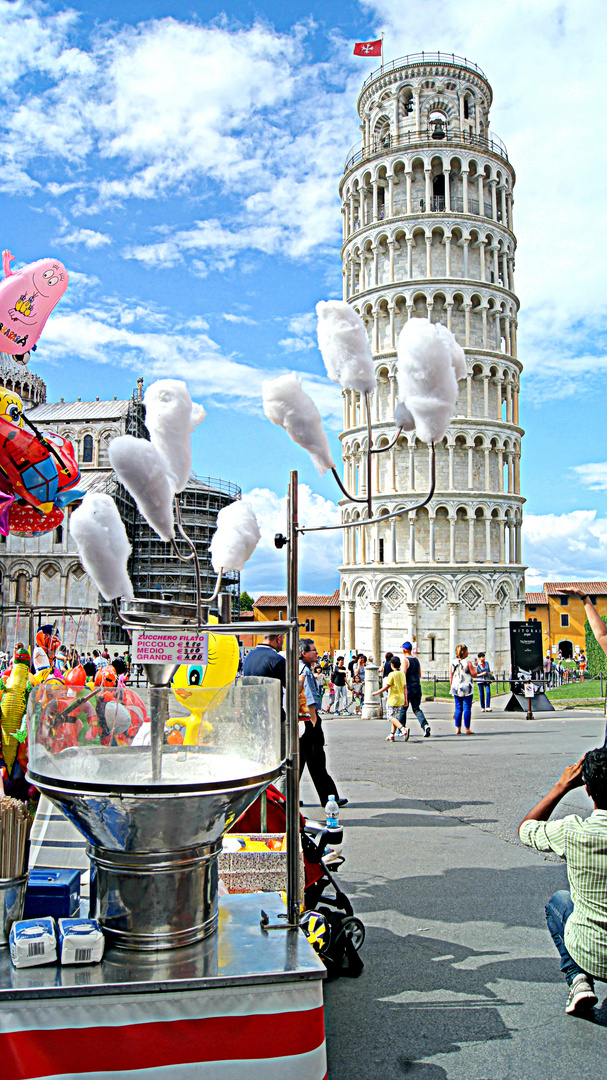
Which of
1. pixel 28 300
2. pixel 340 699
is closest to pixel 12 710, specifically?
pixel 28 300

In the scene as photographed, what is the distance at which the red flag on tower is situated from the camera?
47.1m

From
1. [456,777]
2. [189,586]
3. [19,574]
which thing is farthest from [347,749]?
[19,574]

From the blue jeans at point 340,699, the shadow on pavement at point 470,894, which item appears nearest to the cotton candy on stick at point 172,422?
the shadow on pavement at point 470,894

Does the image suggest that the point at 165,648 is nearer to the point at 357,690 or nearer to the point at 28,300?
the point at 28,300

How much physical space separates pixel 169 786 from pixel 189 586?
5541 centimetres

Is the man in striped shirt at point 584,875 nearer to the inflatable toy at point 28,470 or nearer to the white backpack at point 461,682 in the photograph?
the inflatable toy at point 28,470

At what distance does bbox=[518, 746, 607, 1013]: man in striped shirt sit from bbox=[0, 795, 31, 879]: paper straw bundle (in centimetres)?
233

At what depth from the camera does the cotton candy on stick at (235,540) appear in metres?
3.42

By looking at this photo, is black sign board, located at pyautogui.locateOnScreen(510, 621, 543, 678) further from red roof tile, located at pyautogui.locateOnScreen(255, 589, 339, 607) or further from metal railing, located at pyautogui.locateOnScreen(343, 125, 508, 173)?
red roof tile, located at pyautogui.locateOnScreen(255, 589, 339, 607)

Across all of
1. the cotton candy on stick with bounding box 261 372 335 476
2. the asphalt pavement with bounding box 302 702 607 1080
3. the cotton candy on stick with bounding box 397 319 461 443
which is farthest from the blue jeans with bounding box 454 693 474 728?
the cotton candy on stick with bounding box 397 319 461 443

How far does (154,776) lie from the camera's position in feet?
10.2

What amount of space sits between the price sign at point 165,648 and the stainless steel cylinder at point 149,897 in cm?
67

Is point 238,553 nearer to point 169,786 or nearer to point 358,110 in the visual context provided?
point 169,786

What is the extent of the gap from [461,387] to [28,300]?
114 feet
